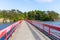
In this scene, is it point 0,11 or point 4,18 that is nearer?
point 4,18

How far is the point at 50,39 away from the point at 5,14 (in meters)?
179

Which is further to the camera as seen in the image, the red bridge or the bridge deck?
the bridge deck

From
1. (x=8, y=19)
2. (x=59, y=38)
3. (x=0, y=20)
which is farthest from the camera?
(x=8, y=19)

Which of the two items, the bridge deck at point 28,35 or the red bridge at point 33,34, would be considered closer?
the red bridge at point 33,34

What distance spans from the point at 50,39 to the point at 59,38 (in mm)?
2520

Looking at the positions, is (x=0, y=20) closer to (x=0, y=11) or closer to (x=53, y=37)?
(x=0, y=11)

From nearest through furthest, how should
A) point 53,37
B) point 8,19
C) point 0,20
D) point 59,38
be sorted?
point 59,38 → point 53,37 → point 0,20 → point 8,19

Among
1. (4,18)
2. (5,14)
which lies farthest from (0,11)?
(4,18)

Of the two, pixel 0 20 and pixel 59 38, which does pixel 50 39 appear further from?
pixel 0 20

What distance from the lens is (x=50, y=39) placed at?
14680 millimetres

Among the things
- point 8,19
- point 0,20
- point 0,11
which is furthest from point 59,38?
point 0,11

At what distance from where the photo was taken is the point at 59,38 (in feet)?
40.0

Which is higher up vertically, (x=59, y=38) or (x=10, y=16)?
(x=59, y=38)

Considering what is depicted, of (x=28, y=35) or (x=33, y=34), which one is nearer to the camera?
(x=28, y=35)
